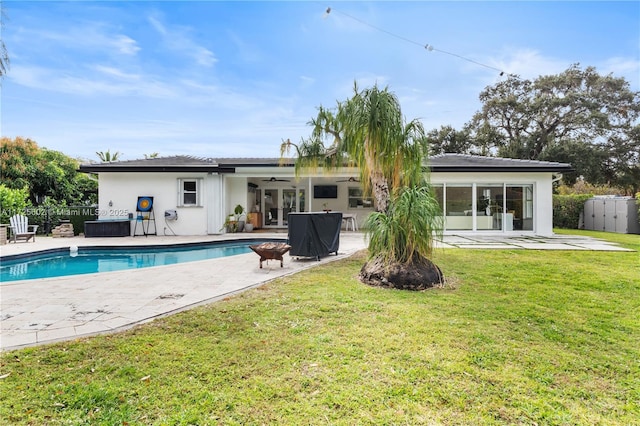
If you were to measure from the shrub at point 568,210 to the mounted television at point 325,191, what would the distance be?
41.3ft

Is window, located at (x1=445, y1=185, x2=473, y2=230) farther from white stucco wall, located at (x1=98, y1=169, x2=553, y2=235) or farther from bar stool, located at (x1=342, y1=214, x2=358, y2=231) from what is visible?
bar stool, located at (x1=342, y1=214, x2=358, y2=231)

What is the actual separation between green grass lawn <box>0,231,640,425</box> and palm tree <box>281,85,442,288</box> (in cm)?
104

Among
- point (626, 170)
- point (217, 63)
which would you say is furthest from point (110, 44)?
point (626, 170)

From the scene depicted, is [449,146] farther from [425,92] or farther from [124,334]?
[124,334]

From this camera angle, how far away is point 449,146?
95.6ft

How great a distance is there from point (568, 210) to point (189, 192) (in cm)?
2042

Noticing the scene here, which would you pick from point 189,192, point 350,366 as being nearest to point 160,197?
point 189,192

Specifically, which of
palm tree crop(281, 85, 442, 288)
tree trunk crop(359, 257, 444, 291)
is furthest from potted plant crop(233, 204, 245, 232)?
tree trunk crop(359, 257, 444, 291)

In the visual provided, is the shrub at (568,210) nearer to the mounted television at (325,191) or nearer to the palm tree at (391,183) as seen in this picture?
the mounted television at (325,191)

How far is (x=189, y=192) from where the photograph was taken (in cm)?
1429

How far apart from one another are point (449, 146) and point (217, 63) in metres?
22.2

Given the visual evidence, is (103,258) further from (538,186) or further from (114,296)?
(538,186)

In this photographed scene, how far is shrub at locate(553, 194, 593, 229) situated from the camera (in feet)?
60.0

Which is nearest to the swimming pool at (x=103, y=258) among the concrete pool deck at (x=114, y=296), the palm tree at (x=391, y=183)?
the concrete pool deck at (x=114, y=296)
